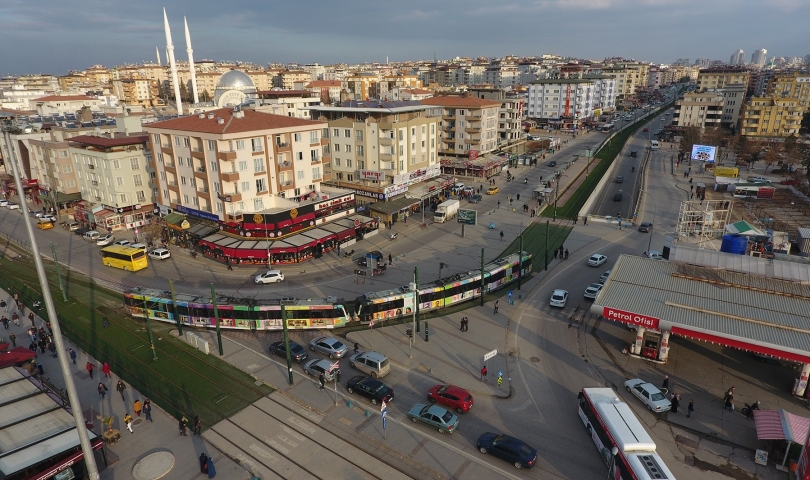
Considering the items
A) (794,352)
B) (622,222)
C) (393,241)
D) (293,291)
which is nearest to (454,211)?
(393,241)

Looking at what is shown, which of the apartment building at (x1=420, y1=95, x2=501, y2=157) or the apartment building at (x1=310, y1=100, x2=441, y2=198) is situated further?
the apartment building at (x1=420, y1=95, x2=501, y2=157)

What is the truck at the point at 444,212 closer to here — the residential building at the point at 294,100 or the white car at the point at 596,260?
the white car at the point at 596,260

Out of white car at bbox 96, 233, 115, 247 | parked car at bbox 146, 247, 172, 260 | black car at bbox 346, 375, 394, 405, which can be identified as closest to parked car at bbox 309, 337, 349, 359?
black car at bbox 346, 375, 394, 405

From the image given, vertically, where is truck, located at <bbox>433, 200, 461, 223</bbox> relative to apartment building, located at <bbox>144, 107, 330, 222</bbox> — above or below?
below

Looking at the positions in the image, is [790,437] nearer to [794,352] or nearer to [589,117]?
[794,352]

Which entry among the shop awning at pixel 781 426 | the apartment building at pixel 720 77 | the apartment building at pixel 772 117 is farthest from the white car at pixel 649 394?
the apartment building at pixel 720 77

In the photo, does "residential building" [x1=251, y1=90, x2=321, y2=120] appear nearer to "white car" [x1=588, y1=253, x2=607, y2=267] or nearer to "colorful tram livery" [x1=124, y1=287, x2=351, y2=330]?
"colorful tram livery" [x1=124, y1=287, x2=351, y2=330]

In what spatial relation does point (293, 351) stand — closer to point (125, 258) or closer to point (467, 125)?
point (125, 258)
